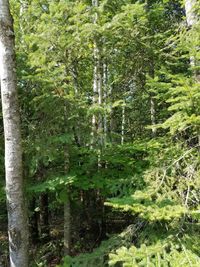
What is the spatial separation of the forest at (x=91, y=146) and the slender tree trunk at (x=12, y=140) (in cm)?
2

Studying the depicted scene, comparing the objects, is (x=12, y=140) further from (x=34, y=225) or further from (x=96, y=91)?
(x=34, y=225)

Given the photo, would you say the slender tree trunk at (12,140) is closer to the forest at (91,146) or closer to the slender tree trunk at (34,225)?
the forest at (91,146)

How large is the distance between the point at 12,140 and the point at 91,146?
1.91m

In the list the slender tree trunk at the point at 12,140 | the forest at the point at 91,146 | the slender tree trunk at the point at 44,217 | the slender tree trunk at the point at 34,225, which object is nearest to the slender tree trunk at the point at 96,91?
the forest at the point at 91,146

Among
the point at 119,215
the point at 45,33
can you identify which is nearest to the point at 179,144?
the point at 45,33

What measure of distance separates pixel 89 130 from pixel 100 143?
0.47m

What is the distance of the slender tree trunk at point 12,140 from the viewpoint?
509 centimetres

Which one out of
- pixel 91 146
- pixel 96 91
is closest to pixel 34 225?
pixel 91 146

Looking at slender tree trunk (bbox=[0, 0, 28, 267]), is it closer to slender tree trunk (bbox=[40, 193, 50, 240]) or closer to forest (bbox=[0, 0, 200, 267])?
forest (bbox=[0, 0, 200, 267])

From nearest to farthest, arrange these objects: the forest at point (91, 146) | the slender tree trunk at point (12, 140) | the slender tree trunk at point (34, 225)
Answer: the forest at point (91, 146) → the slender tree trunk at point (12, 140) → the slender tree trunk at point (34, 225)

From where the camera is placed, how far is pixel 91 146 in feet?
21.4

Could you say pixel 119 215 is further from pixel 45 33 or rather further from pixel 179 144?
pixel 45 33

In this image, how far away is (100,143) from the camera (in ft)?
21.2

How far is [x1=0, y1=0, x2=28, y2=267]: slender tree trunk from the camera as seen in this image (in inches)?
200
